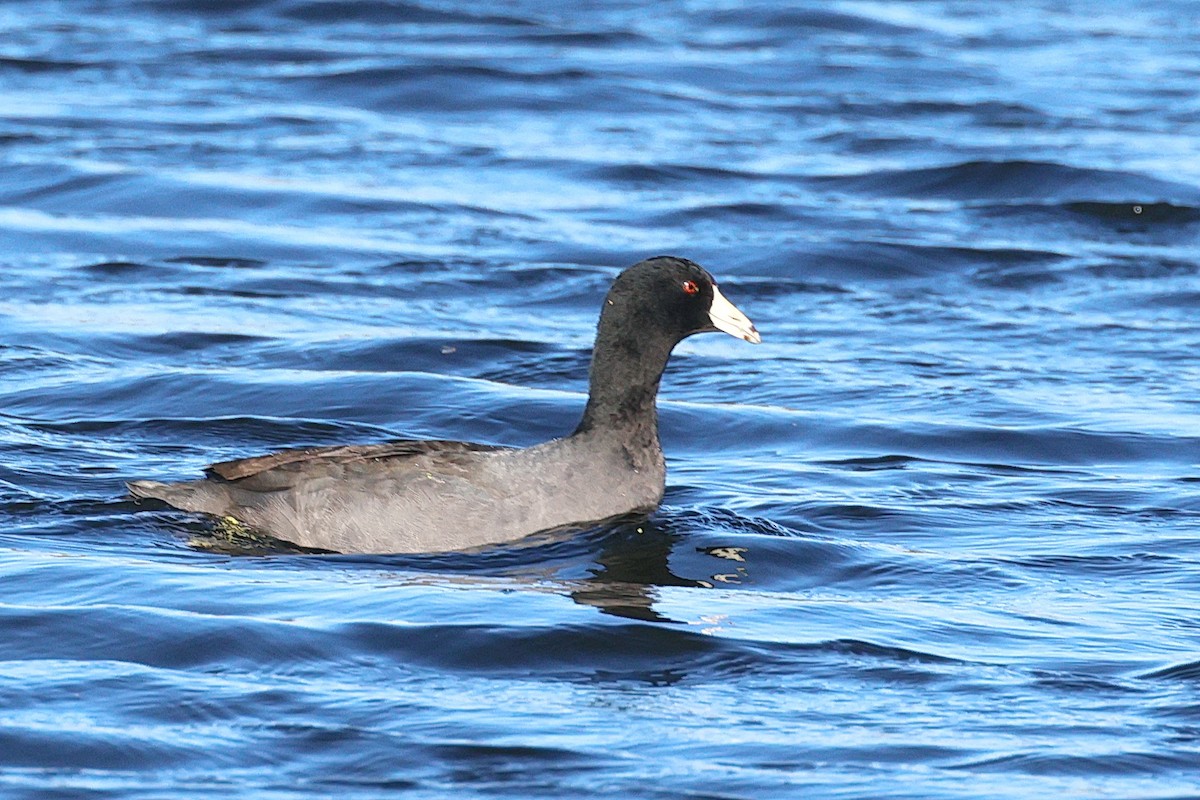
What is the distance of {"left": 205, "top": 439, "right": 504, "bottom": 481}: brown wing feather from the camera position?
10664mm

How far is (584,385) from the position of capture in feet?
50.8

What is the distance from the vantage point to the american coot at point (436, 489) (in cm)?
1052

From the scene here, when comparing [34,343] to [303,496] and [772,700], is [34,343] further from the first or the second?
[772,700]

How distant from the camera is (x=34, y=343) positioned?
16.0m

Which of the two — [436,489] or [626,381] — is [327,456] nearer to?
[436,489]

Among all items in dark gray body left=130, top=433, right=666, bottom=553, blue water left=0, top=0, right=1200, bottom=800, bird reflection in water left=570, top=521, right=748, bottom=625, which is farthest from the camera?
dark gray body left=130, top=433, right=666, bottom=553

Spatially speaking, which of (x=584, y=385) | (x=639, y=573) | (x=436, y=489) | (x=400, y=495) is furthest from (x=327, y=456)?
(x=584, y=385)

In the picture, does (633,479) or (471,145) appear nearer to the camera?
(633,479)

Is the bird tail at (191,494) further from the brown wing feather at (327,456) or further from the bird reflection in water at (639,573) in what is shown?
the bird reflection in water at (639,573)

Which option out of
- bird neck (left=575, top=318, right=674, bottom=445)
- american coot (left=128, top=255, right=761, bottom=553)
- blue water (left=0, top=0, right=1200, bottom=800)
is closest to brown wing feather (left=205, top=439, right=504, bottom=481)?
american coot (left=128, top=255, right=761, bottom=553)

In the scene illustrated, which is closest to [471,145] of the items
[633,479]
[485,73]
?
[485,73]

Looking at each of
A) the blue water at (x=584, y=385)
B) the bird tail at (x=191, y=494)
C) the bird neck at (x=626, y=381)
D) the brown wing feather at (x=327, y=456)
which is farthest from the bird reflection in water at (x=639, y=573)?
the bird tail at (x=191, y=494)

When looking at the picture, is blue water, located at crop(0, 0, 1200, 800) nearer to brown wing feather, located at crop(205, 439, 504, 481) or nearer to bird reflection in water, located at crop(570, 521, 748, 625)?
bird reflection in water, located at crop(570, 521, 748, 625)

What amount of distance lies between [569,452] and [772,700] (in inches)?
97.0
